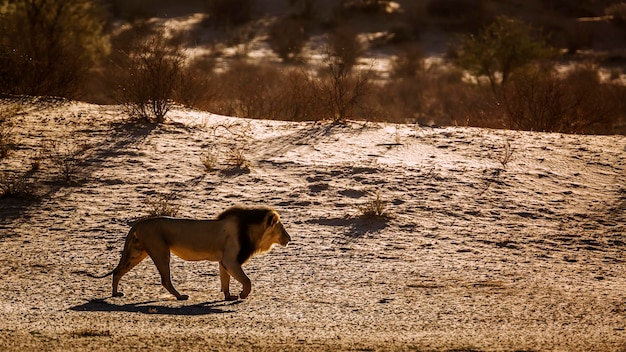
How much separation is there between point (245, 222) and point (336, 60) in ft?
35.4

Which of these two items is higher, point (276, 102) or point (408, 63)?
point (276, 102)

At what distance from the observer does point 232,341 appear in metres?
8.46

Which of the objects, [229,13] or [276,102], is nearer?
[276,102]

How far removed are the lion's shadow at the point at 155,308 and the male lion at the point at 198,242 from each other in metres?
0.23

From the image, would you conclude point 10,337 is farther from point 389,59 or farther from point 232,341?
point 389,59

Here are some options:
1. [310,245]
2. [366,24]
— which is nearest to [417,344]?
[310,245]

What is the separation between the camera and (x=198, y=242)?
9.97 metres

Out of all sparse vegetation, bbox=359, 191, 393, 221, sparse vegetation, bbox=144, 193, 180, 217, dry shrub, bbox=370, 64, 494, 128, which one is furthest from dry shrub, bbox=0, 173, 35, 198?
dry shrub, bbox=370, 64, 494, 128

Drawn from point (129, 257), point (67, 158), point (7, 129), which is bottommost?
point (67, 158)

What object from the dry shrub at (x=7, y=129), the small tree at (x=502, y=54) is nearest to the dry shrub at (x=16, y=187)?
→ the dry shrub at (x=7, y=129)

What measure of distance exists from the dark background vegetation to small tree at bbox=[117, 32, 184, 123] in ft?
0.09

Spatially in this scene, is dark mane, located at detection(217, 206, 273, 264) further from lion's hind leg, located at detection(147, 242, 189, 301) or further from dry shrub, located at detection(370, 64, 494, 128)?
dry shrub, located at detection(370, 64, 494, 128)

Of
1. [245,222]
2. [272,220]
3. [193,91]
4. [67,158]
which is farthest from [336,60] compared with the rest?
[245,222]

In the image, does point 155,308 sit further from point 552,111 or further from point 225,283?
point 552,111
